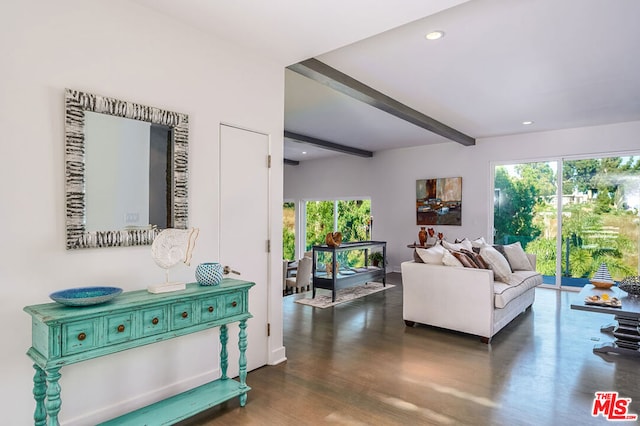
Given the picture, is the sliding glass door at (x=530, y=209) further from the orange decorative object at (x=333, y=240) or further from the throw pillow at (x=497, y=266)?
the orange decorative object at (x=333, y=240)

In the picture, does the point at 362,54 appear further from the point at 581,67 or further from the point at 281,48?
the point at 581,67

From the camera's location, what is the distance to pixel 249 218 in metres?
3.06

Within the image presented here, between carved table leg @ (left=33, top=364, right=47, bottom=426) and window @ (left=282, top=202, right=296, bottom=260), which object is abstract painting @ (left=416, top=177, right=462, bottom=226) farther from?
carved table leg @ (left=33, top=364, right=47, bottom=426)

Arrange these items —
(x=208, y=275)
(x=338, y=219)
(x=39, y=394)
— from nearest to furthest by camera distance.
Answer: (x=39, y=394), (x=208, y=275), (x=338, y=219)

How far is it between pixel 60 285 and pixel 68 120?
900 millimetres

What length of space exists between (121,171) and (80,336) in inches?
38.2

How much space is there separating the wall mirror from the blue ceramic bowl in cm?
26

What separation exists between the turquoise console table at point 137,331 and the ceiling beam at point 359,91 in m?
2.12

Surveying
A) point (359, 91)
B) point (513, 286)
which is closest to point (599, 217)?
point (513, 286)

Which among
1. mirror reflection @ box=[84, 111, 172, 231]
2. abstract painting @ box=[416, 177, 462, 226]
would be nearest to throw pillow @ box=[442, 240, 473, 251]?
abstract painting @ box=[416, 177, 462, 226]

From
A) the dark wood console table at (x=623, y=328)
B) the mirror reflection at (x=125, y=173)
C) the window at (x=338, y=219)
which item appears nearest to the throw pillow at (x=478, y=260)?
the dark wood console table at (x=623, y=328)

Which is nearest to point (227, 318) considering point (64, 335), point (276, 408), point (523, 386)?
point (276, 408)

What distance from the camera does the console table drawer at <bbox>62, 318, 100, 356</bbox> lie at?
5.67 ft

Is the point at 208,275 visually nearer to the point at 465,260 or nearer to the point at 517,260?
the point at 465,260
